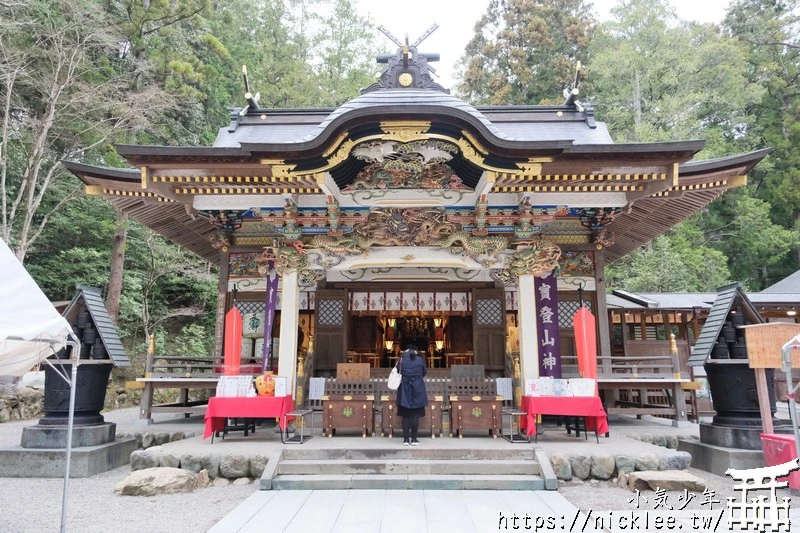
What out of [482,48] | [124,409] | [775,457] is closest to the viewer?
[775,457]

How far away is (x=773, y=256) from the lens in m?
21.8

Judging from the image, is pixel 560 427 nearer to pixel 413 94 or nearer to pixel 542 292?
pixel 542 292

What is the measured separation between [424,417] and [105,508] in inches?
162

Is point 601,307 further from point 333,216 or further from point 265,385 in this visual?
point 265,385

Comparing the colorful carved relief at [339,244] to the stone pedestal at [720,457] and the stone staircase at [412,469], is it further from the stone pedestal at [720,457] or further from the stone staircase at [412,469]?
the stone pedestal at [720,457]

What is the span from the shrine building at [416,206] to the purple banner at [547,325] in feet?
0.08

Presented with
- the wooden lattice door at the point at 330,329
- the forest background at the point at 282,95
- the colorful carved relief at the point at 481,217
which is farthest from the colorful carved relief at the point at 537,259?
the forest background at the point at 282,95

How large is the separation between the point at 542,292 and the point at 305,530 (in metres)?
5.57

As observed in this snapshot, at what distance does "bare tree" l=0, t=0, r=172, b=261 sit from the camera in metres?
13.4

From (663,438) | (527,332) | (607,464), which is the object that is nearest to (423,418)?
(527,332)

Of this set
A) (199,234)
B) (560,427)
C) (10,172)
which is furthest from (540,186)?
(10,172)

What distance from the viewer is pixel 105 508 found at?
4984 mm

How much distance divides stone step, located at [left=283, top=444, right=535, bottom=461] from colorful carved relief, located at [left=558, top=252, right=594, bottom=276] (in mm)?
4696

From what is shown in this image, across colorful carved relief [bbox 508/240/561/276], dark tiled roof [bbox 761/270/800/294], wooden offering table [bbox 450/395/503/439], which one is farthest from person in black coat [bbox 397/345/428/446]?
dark tiled roof [bbox 761/270/800/294]
